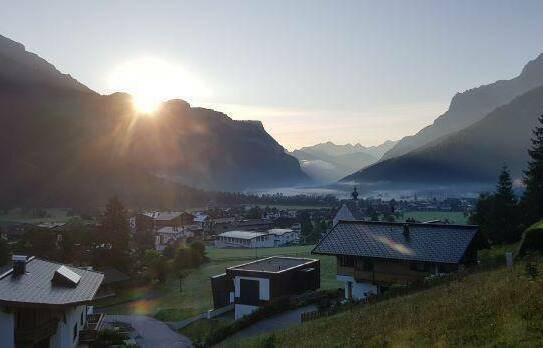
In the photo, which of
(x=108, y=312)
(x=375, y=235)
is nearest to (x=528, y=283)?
(x=375, y=235)

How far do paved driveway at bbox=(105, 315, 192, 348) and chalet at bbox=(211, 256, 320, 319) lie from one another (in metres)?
5.30

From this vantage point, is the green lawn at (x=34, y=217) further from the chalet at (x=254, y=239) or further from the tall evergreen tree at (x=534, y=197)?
the tall evergreen tree at (x=534, y=197)

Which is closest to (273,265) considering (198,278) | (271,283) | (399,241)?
(271,283)

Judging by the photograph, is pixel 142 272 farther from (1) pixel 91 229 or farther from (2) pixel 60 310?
(2) pixel 60 310

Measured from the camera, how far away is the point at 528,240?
91.8ft

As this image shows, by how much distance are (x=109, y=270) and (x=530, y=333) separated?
204 feet

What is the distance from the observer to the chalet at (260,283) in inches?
1727

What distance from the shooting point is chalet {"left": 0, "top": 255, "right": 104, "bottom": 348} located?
2523 cm

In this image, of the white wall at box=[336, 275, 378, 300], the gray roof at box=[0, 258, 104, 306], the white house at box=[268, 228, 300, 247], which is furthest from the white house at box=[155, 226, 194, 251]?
the gray roof at box=[0, 258, 104, 306]

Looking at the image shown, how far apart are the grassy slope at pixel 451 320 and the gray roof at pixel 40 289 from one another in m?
11.0

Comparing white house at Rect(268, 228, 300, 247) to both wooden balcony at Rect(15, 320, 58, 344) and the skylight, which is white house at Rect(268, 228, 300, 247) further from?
wooden balcony at Rect(15, 320, 58, 344)

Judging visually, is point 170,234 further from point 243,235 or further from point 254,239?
point 254,239

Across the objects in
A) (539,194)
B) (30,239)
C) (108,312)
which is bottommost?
(108,312)

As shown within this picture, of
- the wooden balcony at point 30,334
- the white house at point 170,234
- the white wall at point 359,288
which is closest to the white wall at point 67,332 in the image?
the wooden balcony at point 30,334
